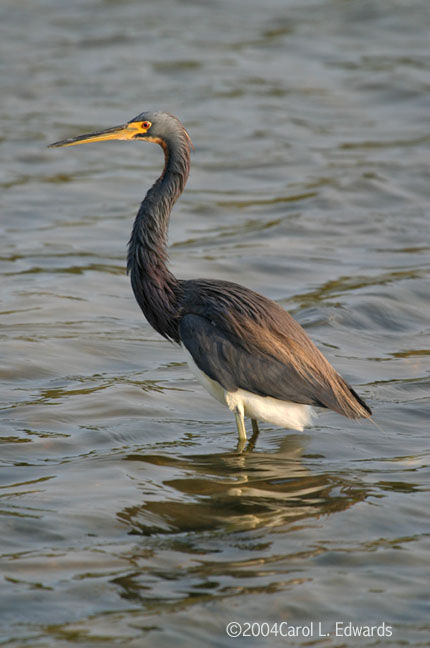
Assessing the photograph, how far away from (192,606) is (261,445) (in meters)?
2.61

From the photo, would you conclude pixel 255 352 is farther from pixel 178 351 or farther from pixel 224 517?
pixel 178 351

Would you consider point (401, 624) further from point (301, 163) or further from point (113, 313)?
point (301, 163)

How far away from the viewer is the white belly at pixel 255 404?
7.54m

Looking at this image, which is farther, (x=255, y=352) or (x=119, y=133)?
(x=119, y=133)

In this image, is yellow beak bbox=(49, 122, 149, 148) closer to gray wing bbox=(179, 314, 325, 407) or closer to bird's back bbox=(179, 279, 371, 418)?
bird's back bbox=(179, 279, 371, 418)

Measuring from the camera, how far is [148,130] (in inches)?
316

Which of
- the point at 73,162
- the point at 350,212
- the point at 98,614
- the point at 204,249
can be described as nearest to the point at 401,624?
the point at 98,614

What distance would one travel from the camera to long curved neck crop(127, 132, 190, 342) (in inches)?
310

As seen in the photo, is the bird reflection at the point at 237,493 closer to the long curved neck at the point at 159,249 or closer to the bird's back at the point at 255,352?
the bird's back at the point at 255,352

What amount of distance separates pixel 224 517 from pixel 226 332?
5.16 ft

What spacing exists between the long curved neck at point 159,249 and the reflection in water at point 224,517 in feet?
3.86

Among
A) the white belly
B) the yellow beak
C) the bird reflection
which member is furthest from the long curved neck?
the bird reflection

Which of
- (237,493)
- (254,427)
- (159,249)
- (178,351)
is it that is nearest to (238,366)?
(254,427)

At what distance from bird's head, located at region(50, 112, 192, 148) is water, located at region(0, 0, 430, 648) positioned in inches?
80.2
